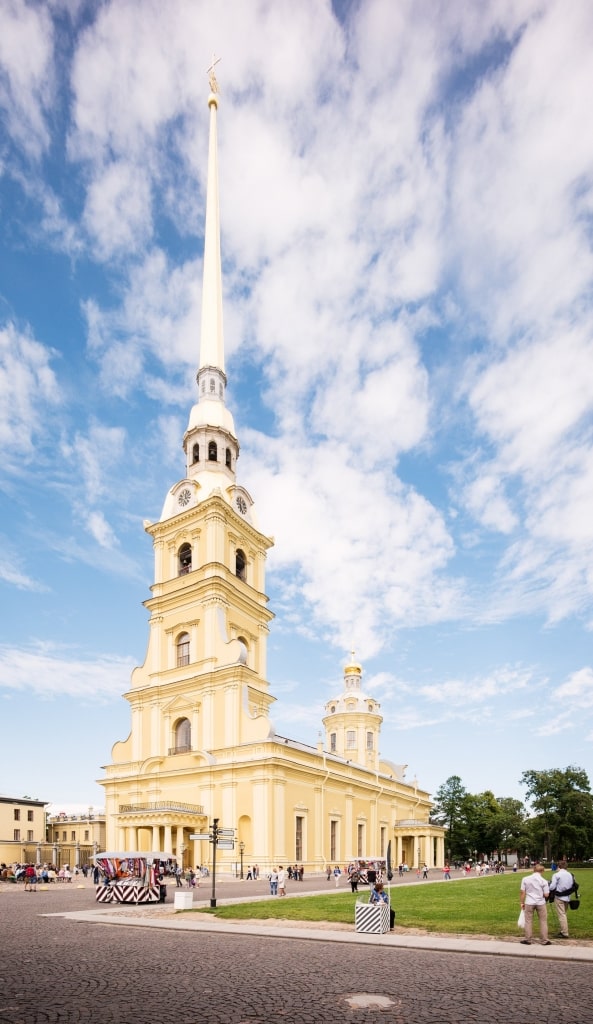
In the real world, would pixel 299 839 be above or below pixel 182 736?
below

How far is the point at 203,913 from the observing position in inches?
854

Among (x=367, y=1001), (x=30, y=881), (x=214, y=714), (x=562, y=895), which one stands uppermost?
(x=214, y=714)

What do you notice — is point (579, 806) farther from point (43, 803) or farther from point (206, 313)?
point (206, 313)

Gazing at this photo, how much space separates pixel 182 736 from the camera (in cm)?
5025

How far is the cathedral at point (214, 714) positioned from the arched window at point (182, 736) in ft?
0.27

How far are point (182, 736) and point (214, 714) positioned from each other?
4015mm

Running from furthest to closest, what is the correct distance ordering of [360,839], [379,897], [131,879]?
[360,839] < [131,879] < [379,897]

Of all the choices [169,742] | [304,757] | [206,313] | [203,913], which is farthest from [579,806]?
[203,913]

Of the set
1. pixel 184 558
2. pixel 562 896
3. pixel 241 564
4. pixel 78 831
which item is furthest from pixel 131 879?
pixel 78 831

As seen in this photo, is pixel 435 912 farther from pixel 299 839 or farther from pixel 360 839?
pixel 360 839

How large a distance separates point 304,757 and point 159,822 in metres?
11.2

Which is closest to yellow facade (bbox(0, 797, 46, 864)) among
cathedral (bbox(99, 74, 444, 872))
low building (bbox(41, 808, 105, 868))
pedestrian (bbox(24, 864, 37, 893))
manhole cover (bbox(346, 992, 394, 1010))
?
low building (bbox(41, 808, 105, 868))

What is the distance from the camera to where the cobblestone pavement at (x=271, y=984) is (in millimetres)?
8734

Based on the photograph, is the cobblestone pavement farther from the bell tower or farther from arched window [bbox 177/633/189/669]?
arched window [bbox 177/633/189/669]
